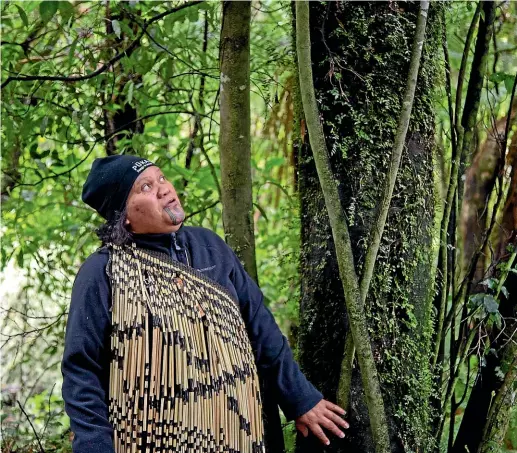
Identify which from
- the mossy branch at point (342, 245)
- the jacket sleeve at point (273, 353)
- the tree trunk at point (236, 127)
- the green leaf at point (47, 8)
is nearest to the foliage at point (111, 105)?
the green leaf at point (47, 8)

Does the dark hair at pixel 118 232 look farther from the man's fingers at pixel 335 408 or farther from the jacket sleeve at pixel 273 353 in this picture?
the man's fingers at pixel 335 408

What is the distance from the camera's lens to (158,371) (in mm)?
2174

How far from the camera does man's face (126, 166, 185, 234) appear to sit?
Result: 90.7 inches

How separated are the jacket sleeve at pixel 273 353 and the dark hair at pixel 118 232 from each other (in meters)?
0.39

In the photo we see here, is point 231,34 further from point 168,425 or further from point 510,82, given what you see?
point 168,425

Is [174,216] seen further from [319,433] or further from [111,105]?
[111,105]

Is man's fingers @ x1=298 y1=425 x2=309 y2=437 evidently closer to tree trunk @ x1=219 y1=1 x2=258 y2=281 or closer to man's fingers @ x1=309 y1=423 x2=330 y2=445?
man's fingers @ x1=309 y1=423 x2=330 y2=445

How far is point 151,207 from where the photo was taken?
7.55 feet

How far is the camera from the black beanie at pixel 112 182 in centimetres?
234

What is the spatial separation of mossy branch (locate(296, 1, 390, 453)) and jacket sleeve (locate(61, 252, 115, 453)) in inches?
29.9

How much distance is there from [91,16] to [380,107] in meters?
2.18

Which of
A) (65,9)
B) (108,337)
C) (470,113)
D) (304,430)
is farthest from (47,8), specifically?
(304,430)

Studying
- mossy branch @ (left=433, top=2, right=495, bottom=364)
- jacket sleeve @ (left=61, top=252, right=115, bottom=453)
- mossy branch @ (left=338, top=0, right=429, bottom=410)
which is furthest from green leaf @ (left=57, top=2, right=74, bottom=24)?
mossy branch @ (left=433, top=2, right=495, bottom=364)

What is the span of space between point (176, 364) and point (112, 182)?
0.64m
